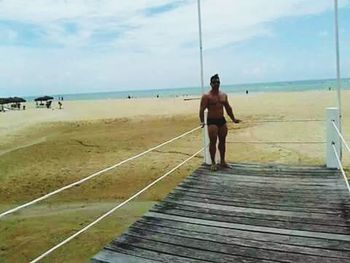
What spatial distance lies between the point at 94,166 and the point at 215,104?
6.89 meters

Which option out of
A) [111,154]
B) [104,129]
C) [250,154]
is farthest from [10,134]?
[250,154]

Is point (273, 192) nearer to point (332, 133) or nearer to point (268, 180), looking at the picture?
point (268, 180)

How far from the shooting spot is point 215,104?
764cm

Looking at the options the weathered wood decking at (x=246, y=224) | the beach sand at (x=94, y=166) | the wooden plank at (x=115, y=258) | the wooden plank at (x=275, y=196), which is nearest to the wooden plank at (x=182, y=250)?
the weathered wood decking at (x=246, y=224)

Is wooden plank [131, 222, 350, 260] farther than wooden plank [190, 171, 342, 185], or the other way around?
wooden plank [190, 171, 342, 185]

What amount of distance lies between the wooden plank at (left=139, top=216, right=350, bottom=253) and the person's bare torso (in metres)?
2.78

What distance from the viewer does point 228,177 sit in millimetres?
7371

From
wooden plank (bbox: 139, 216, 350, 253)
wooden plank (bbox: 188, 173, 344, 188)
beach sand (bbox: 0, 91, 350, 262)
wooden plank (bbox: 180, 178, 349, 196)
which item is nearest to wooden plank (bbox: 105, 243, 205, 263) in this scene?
wooden plank (bbox: 139, 216, 350, 253)

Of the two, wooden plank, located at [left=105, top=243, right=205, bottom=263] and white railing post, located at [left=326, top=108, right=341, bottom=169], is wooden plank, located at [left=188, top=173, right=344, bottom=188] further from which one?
wooden plank, located at [left=105, top=243, right=205, bottom=263]

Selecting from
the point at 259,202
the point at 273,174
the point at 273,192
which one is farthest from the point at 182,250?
the point at 273,174

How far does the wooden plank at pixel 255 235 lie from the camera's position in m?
4.38

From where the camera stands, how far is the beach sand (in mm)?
7727

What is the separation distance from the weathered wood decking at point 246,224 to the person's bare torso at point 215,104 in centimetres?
113

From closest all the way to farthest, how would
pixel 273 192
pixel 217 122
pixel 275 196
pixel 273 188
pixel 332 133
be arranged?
1. pixel 275 196
2. pixel 273 192
3. pixel 273 188
4. pixel 332 133
5. pixel 217 122
